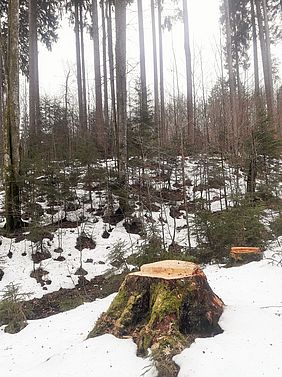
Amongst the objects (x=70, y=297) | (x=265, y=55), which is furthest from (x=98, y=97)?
(x=70, y=297)

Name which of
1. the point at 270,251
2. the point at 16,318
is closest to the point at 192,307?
the point at 16,318

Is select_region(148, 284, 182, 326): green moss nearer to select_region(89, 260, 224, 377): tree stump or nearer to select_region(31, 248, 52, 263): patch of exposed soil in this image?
select_region(89, 260, 224, 377): tree stump

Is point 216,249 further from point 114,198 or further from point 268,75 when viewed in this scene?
point 268,75

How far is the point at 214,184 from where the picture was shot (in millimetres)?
11609

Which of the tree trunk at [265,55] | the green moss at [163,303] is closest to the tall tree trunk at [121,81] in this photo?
the green moss at [163,303]

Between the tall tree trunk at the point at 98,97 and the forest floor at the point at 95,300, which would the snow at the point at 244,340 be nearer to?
the forest floor at the point at 95,300

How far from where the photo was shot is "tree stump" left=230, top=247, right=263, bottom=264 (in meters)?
6.64

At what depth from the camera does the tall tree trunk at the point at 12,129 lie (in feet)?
29.9

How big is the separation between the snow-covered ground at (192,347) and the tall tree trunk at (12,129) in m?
4.33

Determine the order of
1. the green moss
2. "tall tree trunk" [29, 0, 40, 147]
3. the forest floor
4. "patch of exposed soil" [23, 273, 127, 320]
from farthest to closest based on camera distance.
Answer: "tall tree trunk" [29, 0, 40, 147], "patch of exposed soil" [23, 273, 127, 320], the green moss, the forest floor

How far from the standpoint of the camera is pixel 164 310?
3637mm

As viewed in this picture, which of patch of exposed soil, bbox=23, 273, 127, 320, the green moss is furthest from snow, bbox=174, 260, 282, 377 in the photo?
patch of exposed soil, bbox=23, 273, 127, 320

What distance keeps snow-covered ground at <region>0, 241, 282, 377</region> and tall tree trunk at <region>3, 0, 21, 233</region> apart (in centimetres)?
433

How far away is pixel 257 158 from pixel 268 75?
7.68 m
